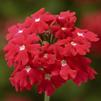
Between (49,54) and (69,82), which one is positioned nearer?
(49,54)

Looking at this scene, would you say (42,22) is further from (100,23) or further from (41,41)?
(100,23)

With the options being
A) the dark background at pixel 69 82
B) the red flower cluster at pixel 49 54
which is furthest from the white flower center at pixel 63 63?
the dark background at pixel 69 82

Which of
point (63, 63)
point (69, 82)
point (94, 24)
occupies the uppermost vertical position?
point (63, 63)

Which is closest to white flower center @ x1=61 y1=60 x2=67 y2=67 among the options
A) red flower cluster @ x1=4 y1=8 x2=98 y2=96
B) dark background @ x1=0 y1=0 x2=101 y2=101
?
red flower cluster @ x1=4 y1=8 x2=98 y2=96

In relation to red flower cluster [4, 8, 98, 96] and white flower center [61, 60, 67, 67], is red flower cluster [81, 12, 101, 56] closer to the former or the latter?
red flower cluster [4, 8, 98, 96]

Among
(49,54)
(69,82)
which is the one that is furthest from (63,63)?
(69,82)

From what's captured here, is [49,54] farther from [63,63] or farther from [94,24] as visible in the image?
[94,24]
